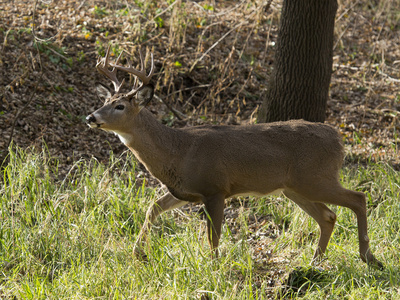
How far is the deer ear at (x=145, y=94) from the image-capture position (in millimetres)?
5777

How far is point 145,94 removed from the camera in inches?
229

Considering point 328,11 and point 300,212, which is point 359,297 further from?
point 328,11

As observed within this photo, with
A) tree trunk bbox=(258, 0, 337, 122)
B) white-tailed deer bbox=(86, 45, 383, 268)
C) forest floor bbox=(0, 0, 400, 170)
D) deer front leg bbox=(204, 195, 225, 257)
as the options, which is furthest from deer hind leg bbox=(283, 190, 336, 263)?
forest floor bbox=(0, 0, 400, 170)

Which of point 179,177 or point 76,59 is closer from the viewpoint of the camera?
point 179,177

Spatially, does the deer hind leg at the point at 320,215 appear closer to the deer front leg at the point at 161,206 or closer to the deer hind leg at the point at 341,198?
the deer hind leg at the point at 341,198

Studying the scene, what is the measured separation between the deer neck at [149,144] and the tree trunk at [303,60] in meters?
2.49

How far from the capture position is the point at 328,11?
25.7 feet

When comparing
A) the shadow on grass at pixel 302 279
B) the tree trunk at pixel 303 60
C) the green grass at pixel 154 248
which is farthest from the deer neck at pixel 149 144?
the tree trunk at pixel 303 60

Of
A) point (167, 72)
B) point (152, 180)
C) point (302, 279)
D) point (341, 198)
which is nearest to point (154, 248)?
point (302, 279)

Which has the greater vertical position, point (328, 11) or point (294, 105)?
point (328, 11)

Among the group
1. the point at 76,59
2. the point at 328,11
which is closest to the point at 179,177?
the point at 328,11

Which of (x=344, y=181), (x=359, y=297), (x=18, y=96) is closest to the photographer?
(x=359, y=297)

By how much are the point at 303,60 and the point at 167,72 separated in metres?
2.67

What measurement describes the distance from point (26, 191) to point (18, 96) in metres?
2.86
